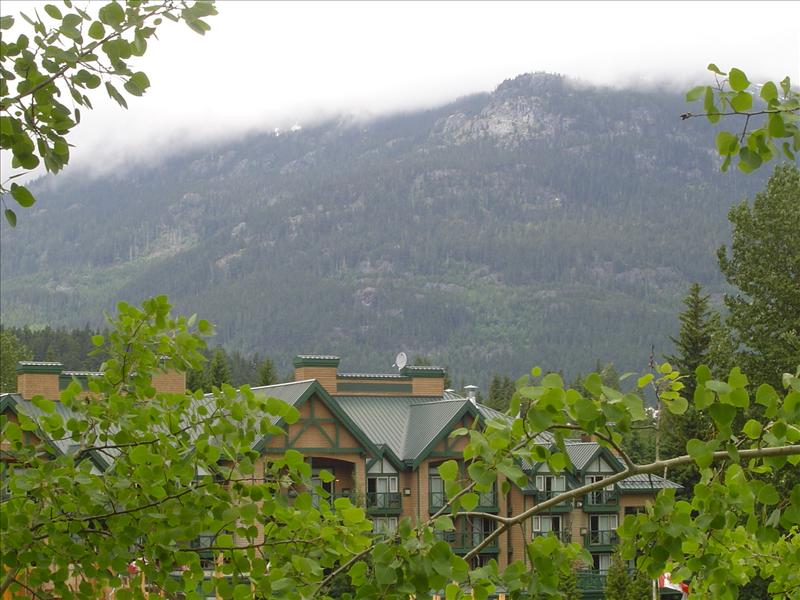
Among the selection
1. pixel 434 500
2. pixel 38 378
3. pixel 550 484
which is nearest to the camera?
pixel 38 378

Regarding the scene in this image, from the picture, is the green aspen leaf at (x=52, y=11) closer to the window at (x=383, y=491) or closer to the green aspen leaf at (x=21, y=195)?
the green aspen leaf at (x=21, y=195)

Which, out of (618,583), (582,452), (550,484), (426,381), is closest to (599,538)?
(550,484)

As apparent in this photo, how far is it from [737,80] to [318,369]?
3975cm

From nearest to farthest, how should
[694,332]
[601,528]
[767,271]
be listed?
[767,271] < [601,528] < [694,332]

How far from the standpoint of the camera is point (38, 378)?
36000 millimetres

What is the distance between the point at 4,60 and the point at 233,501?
7.45 feet

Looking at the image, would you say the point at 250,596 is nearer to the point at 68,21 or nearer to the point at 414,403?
the point at 68,21

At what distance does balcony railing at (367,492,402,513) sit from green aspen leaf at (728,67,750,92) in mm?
35883

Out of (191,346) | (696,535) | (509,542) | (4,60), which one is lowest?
(509,542)

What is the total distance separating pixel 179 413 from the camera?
5.72 meters

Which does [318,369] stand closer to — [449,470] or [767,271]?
[767,271]

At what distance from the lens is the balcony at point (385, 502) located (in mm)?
39531

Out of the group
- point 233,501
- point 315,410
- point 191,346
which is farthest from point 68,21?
point 315,410

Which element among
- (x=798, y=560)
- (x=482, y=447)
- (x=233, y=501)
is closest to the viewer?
(x=482, y=447)
